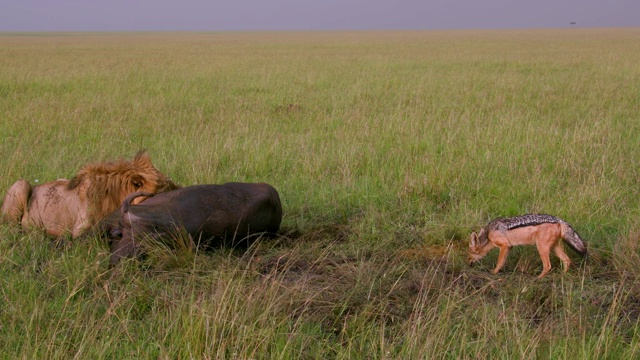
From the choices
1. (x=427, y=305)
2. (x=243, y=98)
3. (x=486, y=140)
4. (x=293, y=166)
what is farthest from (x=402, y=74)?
(x=427, y=305)

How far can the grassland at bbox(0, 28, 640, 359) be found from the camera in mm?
3115

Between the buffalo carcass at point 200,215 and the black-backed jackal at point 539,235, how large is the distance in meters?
1.55

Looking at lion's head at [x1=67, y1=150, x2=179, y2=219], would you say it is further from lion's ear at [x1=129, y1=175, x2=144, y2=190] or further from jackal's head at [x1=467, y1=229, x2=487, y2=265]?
jackal's head at [x1=467, y1=229, x2=487, y2=265]

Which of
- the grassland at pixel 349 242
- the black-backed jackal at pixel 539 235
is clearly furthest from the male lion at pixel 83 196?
the black-backed jackal at pixel 539 235

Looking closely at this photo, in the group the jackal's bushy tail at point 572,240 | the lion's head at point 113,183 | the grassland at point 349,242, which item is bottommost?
the grassland at point 349,242

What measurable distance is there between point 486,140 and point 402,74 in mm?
10570

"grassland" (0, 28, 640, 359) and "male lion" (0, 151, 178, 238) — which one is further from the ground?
"male lion" (0, 151, 178, 238)

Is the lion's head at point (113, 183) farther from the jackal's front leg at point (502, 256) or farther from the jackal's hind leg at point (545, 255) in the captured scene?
the jackal's hind leg at point (545, 255)

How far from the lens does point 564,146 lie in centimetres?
731

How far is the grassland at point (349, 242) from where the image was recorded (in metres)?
3.12

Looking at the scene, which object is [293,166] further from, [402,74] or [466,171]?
[402,74]

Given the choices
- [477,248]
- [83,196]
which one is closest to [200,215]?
[83,196]

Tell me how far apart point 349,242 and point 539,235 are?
1.39 meters

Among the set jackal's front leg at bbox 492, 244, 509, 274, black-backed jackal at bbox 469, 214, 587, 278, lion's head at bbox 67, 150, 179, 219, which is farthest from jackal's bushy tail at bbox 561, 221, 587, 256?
lion's head at bbox 67, 150, 179, 219
